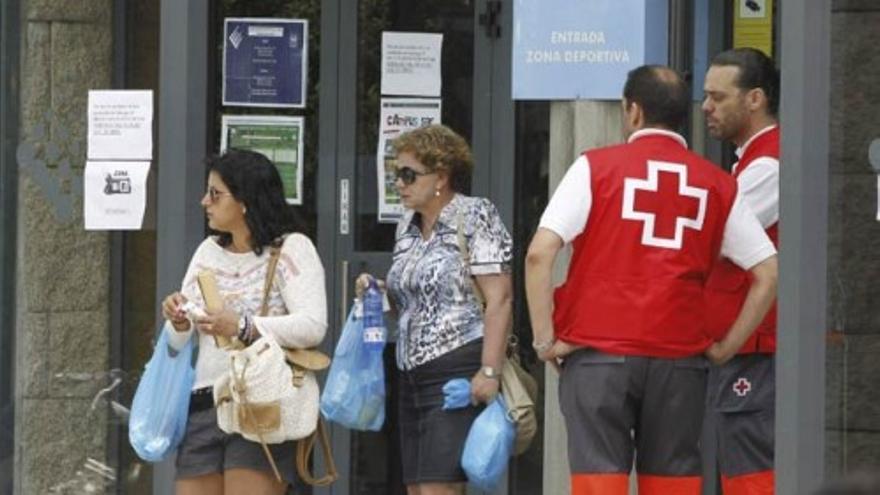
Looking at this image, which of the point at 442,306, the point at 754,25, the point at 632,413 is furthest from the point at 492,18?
the point at 632,413

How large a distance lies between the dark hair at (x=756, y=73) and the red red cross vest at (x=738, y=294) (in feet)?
0.38

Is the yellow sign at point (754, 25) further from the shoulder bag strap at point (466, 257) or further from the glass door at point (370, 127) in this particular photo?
the shoulder bag strap at point (466, 257)

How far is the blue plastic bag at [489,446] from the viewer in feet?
22.0

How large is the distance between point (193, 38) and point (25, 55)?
1405mm

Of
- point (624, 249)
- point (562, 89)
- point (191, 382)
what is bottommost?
point (191, 382)

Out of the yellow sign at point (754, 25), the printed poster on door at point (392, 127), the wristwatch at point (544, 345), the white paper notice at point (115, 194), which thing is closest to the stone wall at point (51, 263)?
the white paper notice at point (115, 194)

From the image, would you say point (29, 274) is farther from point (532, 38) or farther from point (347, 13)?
point (532, 38)

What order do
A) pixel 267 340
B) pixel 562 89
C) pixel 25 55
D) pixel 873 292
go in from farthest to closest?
1. pixel 25 55
2. pixel 562 89
3. pixel 267 340
4. pixel 873 292

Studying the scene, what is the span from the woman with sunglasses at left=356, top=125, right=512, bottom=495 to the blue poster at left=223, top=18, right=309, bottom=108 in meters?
1.79

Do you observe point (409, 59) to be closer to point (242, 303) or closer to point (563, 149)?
point (563, 149)

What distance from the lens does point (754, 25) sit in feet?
26.8

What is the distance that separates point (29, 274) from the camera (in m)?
8.45

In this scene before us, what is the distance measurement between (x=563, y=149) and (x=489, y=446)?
1.48 metres

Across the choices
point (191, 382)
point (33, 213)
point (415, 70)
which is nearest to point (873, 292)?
point (191, 382)
